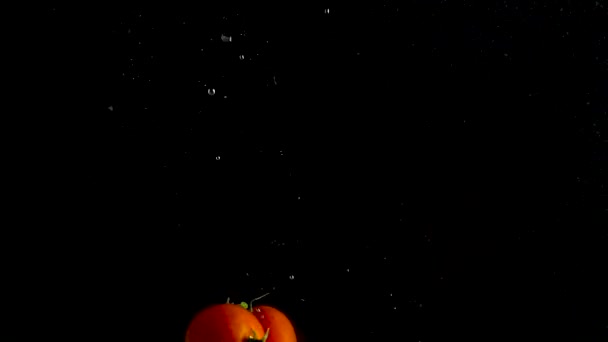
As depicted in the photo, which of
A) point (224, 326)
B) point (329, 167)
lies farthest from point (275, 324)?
point (329, 167)

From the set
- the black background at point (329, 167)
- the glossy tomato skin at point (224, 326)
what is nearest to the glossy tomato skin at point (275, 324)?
the glossy tomato skin at point (224, 326)

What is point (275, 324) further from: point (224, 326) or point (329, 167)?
point (329, 167)

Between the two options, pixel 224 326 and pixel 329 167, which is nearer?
pixel 224 326

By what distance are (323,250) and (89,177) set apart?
0.30 m

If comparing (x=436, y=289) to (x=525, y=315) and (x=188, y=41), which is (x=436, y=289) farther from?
(x=188, y=41)

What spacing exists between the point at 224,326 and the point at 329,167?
0.29 meters

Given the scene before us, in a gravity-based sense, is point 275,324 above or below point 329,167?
below

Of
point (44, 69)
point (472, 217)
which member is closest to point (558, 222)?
point (472, 217)

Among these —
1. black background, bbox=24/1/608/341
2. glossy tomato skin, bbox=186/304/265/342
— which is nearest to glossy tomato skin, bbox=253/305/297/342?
glossy tomato skin, bbox=186/304/265/342

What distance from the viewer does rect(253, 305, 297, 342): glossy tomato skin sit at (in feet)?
2.40

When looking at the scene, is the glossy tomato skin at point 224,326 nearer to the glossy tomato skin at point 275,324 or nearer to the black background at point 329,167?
the glossy tomato skin at point 275,324

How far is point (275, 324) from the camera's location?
737 mm

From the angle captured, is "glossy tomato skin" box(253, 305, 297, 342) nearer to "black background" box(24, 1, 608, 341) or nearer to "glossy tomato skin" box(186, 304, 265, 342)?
"glossy tomato skin" box(186, 304, 265, 342)

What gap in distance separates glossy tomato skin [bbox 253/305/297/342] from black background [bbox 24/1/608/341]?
13cm
